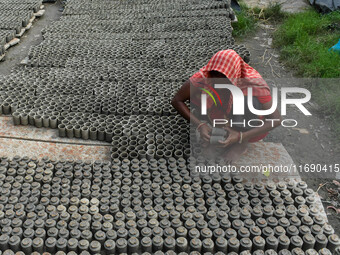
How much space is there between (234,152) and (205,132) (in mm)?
439

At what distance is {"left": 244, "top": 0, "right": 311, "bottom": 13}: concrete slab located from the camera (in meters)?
10.9

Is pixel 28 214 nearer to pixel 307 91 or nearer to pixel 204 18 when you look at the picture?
pixel 307 91

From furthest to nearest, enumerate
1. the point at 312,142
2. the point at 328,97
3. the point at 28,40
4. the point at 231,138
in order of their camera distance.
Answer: the point at 28,40, the point at 328,97, the point at 312,142, the point at 231,138

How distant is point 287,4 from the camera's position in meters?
11.3

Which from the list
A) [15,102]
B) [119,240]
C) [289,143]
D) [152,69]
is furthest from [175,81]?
[119,240]

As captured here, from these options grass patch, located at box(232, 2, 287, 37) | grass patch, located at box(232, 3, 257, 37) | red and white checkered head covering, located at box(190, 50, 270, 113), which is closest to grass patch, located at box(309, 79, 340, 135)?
red and white checkered head covering, located at box(190, 50, 270, 113)

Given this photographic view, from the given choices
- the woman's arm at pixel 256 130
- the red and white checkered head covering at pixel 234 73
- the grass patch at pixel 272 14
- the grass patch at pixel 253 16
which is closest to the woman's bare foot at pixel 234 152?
the woman's arm at pixel 256 130

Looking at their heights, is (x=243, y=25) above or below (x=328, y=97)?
below

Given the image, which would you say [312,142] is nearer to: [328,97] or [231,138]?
[328,97]

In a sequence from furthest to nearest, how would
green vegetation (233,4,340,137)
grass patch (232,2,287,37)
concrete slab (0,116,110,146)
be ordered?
grass patch (232,2,287,37)
green vegetation (233,4,340,137)
concrete slab (0,116,110,146)

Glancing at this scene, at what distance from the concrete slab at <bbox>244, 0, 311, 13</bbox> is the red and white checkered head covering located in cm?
773

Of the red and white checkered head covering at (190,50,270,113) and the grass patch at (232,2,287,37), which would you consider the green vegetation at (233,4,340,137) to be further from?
the red and white checkered head covering at (190,50,270,113)

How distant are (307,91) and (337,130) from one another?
4.32 ft

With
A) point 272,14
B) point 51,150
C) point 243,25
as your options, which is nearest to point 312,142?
point 51,150
